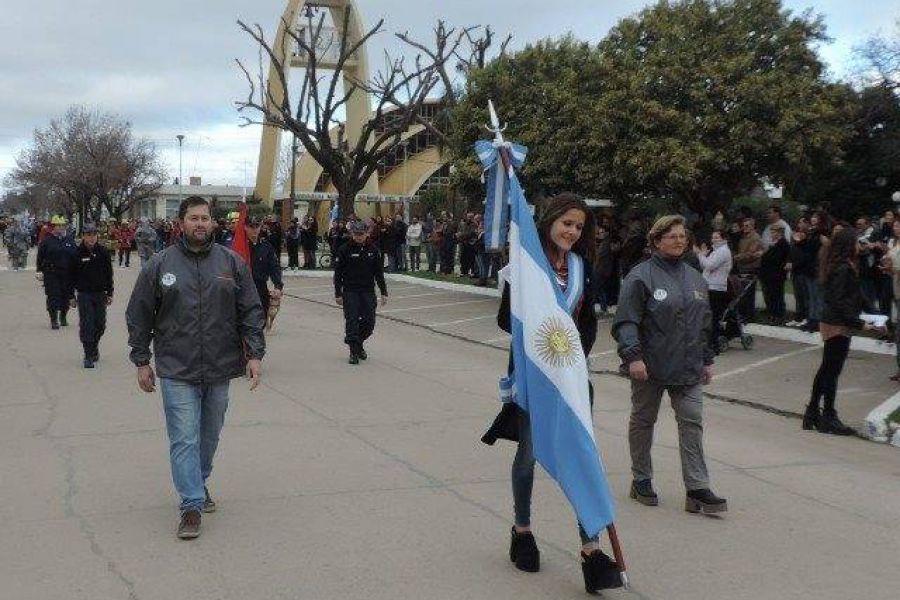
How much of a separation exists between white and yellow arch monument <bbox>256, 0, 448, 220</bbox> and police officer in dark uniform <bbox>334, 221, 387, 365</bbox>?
35.2 meters

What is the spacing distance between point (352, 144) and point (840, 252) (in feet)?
195

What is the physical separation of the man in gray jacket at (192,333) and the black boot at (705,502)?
2.61 metres

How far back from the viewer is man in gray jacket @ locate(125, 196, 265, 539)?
5605 mm

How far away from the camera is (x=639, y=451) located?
6.32 m

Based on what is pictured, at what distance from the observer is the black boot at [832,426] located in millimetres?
8922

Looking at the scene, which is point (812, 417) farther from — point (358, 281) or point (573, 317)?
point (358, 281)

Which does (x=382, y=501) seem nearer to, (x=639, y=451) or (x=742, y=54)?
(x=639, y=451)

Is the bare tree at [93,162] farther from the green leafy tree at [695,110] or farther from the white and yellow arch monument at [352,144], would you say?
the green leafy tree at [695,110]

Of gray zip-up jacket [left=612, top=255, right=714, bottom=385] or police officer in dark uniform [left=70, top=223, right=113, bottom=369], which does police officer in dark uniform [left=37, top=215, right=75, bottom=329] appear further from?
gray zip-up jacket [left=612, top=255, right=714, bottom=385]

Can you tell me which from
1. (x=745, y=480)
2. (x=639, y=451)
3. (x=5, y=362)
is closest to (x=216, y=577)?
(x=639, y=451)

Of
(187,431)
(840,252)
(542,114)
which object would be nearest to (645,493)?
(187,431)

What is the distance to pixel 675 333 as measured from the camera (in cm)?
607

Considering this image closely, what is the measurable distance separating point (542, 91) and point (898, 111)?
841cm

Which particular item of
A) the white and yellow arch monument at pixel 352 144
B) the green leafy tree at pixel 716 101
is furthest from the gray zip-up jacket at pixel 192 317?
the white and yellow arch monument at pixel 352 144
